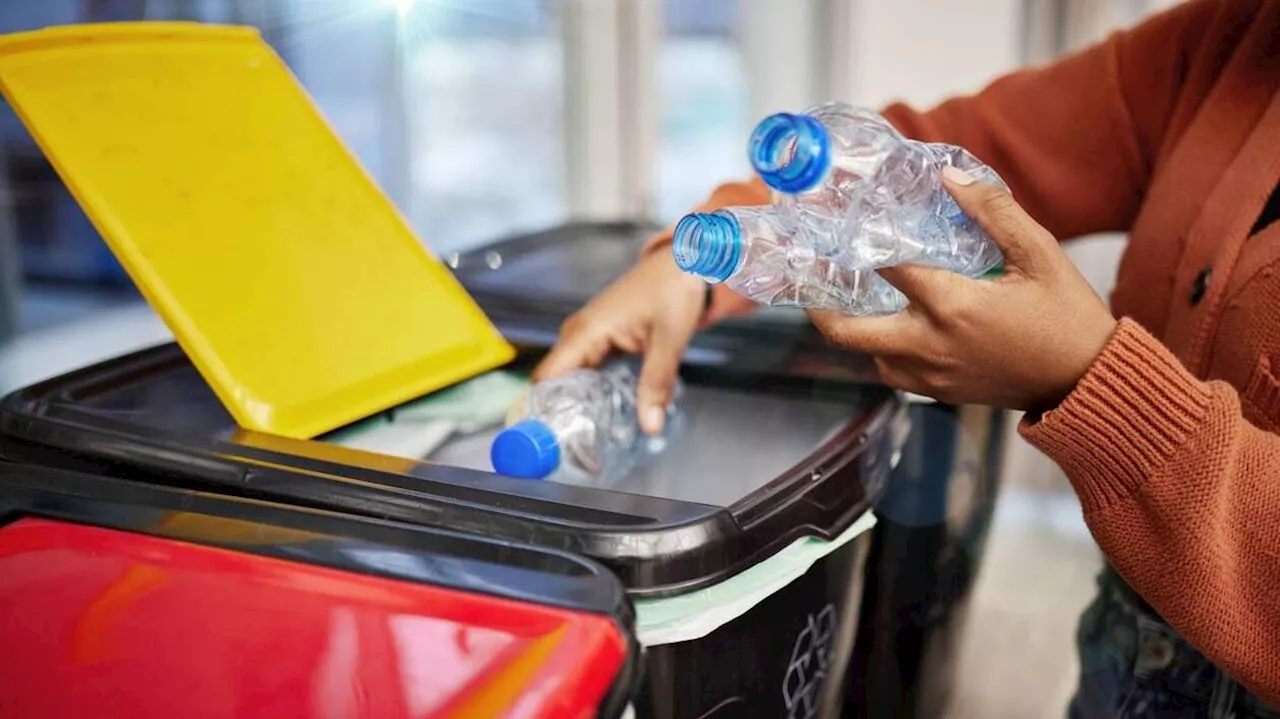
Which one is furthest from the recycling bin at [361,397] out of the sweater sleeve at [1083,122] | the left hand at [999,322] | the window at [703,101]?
the window at [703,101]

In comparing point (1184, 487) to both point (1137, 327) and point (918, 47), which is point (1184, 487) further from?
point (918, 47)

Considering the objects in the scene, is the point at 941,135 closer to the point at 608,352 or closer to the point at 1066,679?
the point at 608,352

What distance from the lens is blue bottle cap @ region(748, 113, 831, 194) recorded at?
551 mm

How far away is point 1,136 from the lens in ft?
3.43

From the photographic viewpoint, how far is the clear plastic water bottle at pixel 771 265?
1.99ft

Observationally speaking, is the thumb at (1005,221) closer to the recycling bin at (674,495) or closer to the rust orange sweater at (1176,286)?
the rust orange sweater at (1176,286)

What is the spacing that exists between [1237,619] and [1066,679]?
0.35 m

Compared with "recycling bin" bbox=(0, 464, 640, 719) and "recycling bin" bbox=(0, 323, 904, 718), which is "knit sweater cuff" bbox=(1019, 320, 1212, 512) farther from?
"recycling bin" bbox=(0, 464, 640, 719)

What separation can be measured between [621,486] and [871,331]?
0.93 feet

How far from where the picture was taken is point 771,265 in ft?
2.08

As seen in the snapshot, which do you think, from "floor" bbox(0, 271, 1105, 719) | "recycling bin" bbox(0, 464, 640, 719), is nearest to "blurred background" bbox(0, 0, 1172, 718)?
"floor" bbox(0, 271, 1105, 719)

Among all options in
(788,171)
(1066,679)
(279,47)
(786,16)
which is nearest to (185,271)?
(788,171)

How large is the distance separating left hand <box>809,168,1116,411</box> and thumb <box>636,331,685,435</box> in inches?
9.8

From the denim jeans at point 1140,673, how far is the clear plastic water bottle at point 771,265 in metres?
0.40
